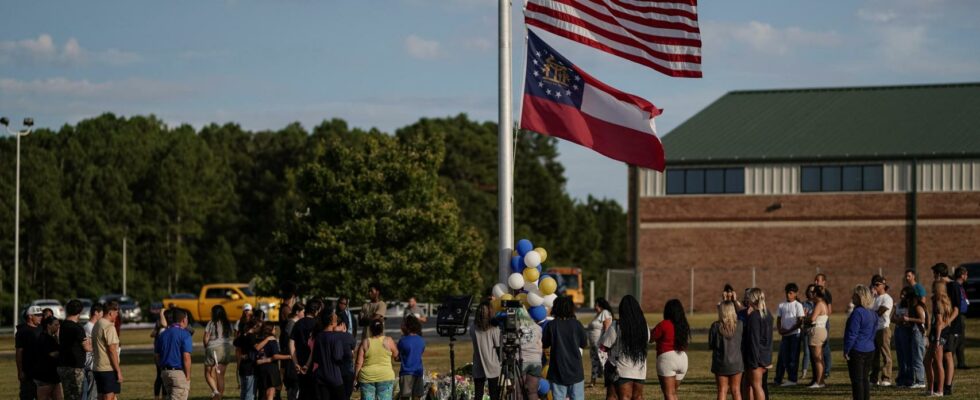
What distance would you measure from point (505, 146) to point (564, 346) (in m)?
2.62

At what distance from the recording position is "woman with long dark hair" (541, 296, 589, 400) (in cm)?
1544

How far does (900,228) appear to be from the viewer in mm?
59656

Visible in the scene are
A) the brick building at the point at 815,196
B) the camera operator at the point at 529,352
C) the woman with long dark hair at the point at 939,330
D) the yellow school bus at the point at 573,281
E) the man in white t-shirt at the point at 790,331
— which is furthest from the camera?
the yellow school bus at the point at 573,281

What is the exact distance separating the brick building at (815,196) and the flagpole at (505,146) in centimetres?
4409

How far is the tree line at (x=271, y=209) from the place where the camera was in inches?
2000

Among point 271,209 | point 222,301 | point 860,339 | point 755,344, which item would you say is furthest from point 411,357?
point 271,209

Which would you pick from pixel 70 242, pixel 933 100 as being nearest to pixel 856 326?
pixel 933 100

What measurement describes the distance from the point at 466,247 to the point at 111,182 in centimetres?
3593

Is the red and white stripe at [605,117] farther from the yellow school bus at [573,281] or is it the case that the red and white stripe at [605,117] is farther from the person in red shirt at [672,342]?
the yellow school bus at [573,281]

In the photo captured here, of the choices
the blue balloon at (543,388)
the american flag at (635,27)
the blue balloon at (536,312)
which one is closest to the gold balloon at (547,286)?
the blue balloon at (536,312)

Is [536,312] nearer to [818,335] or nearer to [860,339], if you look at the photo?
[860,339]

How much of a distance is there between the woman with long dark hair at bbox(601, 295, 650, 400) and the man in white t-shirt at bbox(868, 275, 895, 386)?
6.08m

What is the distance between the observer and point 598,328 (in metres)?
22.6

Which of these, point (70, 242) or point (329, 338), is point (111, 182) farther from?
point (329, 338)
